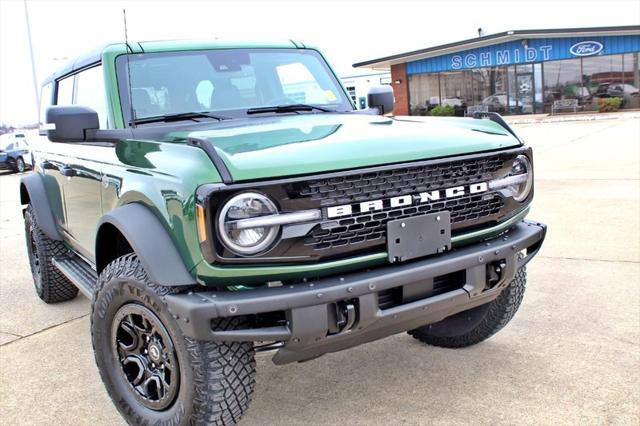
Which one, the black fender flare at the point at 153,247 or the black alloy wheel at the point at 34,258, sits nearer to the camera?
the black fender flare at the point at 153,247

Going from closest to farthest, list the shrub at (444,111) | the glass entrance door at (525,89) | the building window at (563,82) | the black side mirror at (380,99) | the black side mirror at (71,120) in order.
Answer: the black side mirror at (71,120), the black side mirror at (380,99), the building window at (563,82), the glass entrance door at (525,89), the shrub at (444,111)

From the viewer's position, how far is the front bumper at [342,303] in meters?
2.26

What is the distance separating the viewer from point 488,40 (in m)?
30.9

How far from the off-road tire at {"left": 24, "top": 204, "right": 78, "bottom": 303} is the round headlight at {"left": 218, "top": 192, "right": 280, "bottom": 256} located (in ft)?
9.50

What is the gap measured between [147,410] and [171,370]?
1.12 feet

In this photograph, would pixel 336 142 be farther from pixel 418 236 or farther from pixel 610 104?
pixel 610 104

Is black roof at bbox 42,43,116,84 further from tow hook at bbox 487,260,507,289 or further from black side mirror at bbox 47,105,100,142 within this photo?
tow hook at bbox 487,260,507,289

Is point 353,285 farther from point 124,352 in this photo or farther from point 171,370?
point 124,352

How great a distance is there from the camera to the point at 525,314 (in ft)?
14.0

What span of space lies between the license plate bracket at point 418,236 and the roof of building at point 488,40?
2909cm

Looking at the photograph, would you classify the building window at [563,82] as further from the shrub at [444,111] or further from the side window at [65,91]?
the side window at [65,91]

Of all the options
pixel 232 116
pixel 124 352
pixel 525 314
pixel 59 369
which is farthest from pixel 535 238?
pixel 59 369

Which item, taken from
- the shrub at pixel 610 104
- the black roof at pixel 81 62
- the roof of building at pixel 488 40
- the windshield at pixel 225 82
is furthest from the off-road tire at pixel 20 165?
the shrub at pixel 610 104

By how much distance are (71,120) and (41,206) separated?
166 cm
